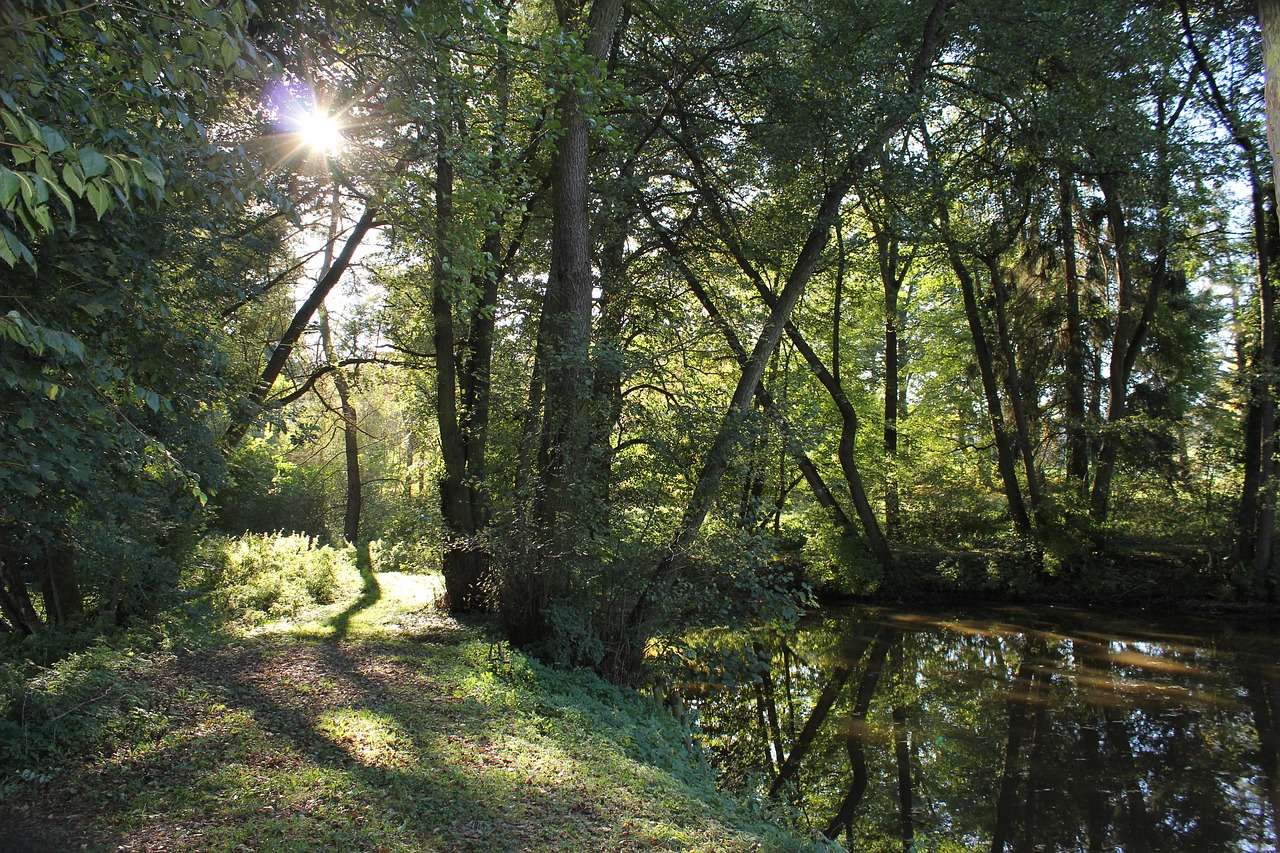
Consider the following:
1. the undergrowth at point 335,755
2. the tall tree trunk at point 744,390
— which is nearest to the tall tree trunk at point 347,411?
the undergrowth at point 335,755

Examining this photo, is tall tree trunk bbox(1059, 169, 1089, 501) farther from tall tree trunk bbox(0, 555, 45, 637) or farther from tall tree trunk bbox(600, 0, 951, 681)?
tall tree trunk bbox(0, 555, 45, 637)

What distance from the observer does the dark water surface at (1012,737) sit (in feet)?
20.5

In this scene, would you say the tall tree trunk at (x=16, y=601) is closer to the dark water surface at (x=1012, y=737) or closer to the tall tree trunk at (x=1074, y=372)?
the dark water surface at (x=1012, y=737)

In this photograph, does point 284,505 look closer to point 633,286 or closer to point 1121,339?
point 633,286

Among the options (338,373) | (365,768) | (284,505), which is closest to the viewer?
(365,768)

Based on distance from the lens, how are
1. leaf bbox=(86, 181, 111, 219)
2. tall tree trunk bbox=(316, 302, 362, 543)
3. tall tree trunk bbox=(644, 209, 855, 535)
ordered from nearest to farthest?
leaf bbox=(86, 181, 111, 219), tall tree trunk bbox=(644, 209, 855, 535), tall tree trunk bbox=(316, 302, 362, 543)

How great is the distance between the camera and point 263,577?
38.6 ft

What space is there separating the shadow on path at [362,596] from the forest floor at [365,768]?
7.46 feet

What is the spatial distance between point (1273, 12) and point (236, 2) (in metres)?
3.51

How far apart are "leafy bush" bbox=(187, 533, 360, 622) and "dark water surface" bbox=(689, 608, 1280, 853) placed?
20.6 feet

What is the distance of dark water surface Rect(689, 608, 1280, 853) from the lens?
625cm

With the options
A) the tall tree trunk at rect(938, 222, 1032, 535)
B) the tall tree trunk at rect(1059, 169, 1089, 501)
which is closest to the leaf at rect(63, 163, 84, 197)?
the tall tree trunk at rect(938, 222, 1032, 535)

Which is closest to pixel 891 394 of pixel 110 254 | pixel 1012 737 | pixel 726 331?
pixel 726 331

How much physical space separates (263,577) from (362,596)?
67.2 inches
